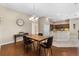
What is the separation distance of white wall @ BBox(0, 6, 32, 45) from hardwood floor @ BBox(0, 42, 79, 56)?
0.17 m

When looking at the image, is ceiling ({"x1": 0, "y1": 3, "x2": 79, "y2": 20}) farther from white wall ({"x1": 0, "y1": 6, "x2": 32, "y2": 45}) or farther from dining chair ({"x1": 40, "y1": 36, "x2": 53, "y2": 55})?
dining chair ({"x1": 40, "y1": 36, "x2": 53, "y2": 55})

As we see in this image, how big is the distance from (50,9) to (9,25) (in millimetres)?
1081

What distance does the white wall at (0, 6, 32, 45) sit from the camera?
2.44 m

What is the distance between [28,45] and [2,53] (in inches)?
24.8

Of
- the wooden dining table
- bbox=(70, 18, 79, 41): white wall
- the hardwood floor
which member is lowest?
the hardwood floor

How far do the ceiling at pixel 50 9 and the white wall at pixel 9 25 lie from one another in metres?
0.15

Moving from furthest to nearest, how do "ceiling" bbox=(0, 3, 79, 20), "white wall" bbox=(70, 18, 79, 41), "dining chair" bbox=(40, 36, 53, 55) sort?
"dining chair" bbox=(40, 36, 53, 55)
"white wall" bbox=(70, 18, 79, 41)
"ceiling" bbox=(0, 3, 79, 20)

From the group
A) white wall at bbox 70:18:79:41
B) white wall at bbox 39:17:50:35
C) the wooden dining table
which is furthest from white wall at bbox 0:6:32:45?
white wall at bbox 70:18:79:41

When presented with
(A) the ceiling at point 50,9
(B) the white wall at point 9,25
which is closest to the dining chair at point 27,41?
(B) the white wall at point 9,25

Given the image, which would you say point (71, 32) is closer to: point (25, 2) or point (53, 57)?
point (53, 57)

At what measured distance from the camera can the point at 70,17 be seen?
7.73ft

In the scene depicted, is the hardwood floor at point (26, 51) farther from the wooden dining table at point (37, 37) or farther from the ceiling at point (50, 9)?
the ceiling at point (50, 9)

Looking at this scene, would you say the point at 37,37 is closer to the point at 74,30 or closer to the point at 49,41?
the point at 49,41

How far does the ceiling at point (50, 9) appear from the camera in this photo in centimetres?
224
